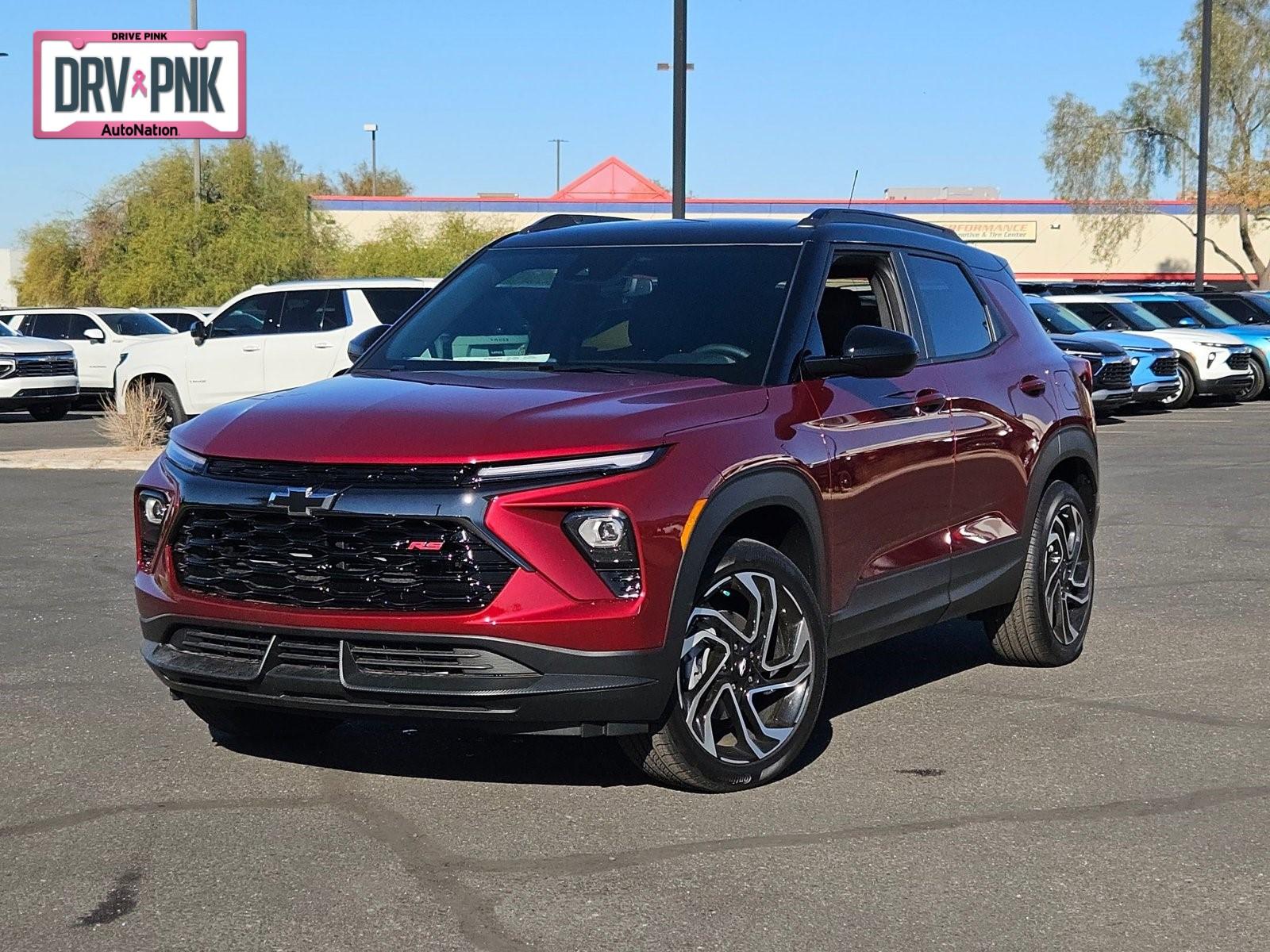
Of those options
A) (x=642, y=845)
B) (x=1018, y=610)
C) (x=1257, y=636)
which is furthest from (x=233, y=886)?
(x=1257, y=636)

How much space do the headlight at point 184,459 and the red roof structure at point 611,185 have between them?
213ft

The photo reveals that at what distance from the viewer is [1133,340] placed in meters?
24.8

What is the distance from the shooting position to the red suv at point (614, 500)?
5000mm

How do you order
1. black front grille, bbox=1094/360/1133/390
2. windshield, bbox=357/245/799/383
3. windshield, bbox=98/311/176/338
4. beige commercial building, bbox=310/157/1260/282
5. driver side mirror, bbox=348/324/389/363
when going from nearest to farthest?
1. windshield, bbox=357/245/799/383
2. driver side mirror, bbox=348/324/389/363
3. black front grille, bbox=1094/360/1133/390
4. windshield, bbox=98/311/176/338
5. beige commercial building, bbox=310/157/1260/282

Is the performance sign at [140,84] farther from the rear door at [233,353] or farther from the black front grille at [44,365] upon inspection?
the rear door at [233,353]

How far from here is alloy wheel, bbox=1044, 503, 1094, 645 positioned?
7598mm

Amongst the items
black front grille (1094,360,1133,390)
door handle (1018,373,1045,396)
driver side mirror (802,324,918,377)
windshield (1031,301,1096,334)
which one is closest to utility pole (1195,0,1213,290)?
windshield (1031,301,1096,334)

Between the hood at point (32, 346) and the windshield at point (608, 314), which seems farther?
the hood at point (32, 346)

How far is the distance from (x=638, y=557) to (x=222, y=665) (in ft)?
4.37

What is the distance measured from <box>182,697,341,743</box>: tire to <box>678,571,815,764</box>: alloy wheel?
1397 millimetres

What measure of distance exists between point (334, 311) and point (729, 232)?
13617mm

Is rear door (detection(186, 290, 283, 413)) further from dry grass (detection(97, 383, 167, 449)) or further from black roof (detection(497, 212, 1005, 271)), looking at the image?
black roof (detection(497, 212, 1005, 271))

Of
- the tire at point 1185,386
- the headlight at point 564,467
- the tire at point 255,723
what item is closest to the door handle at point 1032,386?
the headlight at point 564,467

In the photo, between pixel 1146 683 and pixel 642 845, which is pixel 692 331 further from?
pixel 1146 683
